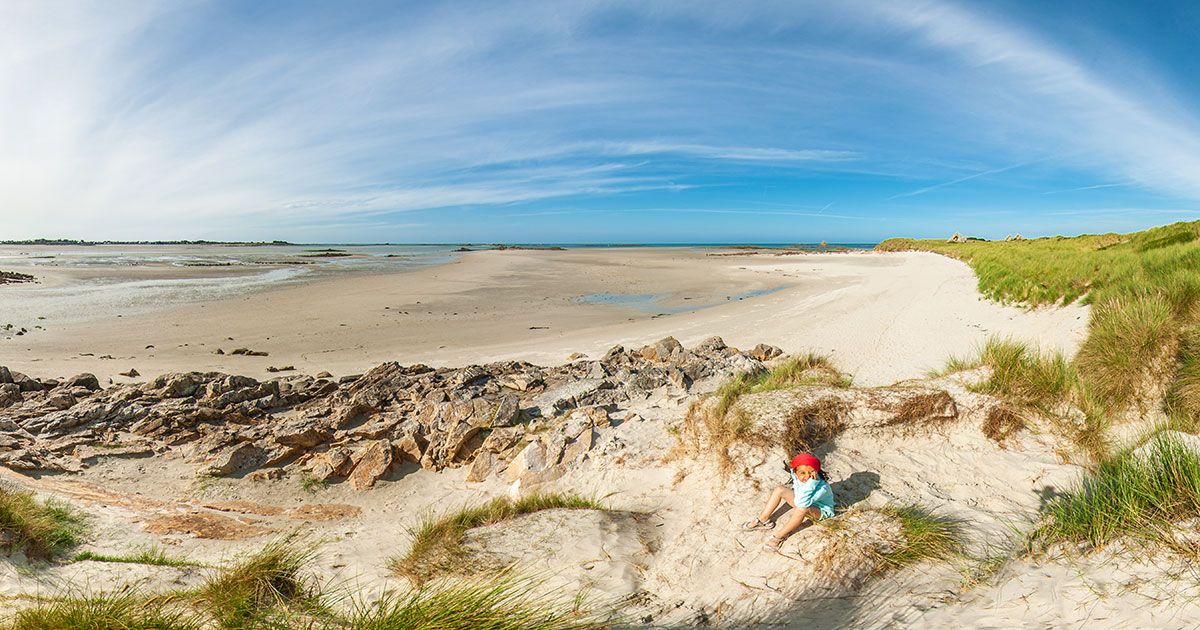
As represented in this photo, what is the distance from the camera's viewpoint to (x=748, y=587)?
3715mm

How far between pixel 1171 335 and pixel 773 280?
2900cm

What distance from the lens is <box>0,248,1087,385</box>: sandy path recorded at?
1230cm

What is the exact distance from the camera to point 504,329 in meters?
17.6

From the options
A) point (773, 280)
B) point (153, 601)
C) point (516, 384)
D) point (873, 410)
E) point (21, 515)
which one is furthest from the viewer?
point (773, 280)

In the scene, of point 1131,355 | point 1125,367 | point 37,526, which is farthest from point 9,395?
point 1131,355

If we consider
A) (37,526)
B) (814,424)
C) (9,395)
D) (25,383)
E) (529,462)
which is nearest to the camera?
(37,526)

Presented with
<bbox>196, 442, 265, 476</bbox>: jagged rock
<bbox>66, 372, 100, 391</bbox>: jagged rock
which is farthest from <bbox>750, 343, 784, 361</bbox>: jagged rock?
<bbox>66, 372, 100, 391</bbox>: jagged rock

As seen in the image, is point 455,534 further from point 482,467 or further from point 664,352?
point 664,352

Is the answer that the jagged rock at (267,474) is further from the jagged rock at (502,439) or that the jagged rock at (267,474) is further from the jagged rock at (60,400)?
the jagged rock at (60,400)

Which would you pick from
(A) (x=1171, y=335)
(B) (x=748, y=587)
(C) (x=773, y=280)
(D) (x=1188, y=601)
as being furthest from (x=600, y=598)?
(C) (x=773, y=280)

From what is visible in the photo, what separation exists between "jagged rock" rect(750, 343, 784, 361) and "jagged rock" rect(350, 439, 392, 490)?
27.7 ft

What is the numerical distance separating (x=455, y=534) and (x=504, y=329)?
44.0 feet

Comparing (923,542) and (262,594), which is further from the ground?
(923,542)

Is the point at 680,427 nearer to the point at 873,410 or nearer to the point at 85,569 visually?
the point at 873,410
